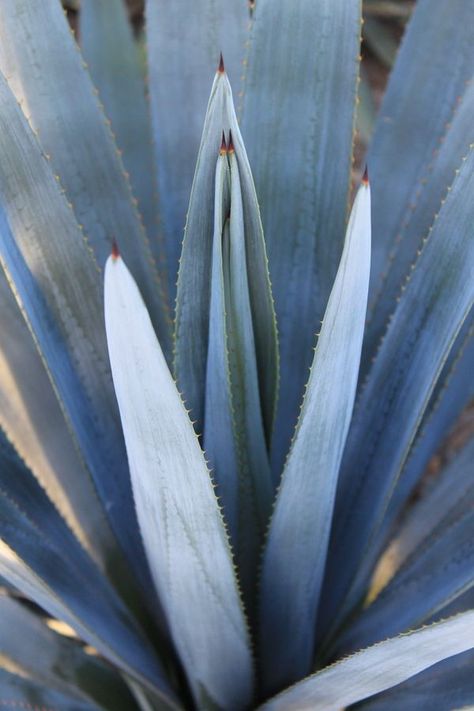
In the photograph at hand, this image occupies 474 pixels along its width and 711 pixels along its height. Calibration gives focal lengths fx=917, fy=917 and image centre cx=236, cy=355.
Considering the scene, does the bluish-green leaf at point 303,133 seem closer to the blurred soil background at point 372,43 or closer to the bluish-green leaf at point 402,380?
the bluish-green leaf at point 402,380

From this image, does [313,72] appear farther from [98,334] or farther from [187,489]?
[187,489]

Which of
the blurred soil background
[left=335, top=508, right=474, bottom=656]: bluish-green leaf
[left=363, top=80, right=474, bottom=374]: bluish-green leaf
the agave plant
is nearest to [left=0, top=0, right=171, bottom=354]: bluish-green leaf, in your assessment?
the agave plant

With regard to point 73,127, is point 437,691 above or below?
below

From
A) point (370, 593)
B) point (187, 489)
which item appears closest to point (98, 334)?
point (187, 489)

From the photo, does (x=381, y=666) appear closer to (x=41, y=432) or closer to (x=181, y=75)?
(x=41, y=432)

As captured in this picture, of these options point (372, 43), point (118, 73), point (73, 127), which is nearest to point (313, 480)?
point (73, 127)

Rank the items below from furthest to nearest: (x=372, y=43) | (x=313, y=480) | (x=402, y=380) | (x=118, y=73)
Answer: (x=372, y=43) < (x=118, y=73) < (x=402, y=380) < (x=313, y=480)
